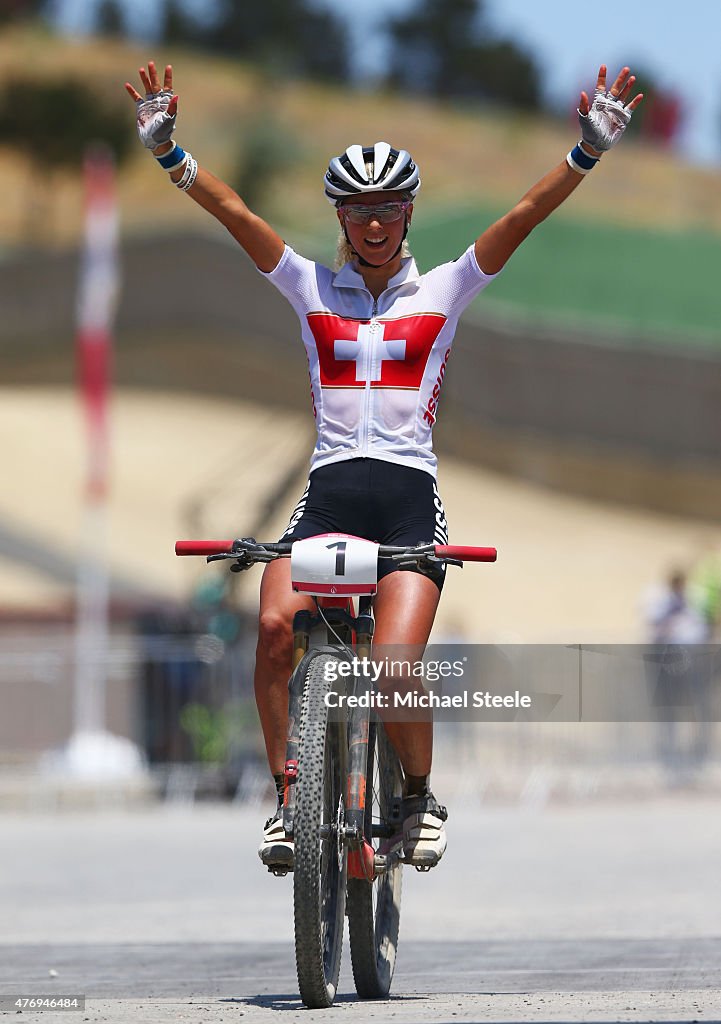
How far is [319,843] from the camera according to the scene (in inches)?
242

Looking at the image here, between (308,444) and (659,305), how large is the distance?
2865 centimetres

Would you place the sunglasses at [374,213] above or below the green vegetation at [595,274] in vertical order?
below

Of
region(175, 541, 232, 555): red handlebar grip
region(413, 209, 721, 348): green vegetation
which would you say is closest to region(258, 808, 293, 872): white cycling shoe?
region(175, 541, 232, 555): red handlebar grip

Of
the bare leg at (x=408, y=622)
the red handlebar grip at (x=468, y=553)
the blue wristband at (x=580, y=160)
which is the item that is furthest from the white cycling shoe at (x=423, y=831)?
the blue wristband at (x=580, y=160)

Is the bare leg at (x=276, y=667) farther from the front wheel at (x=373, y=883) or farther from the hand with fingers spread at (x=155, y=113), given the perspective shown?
the hand with fingers spread at (x=155, y=113)

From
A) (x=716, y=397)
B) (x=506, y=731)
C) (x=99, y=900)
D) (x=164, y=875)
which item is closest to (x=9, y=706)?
(x=506, y=731)

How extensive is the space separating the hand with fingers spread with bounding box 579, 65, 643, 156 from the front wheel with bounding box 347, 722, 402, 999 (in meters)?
1.93

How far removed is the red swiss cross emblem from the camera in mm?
6770

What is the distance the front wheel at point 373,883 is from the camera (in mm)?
6645

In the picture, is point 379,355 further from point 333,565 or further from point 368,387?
point 333,565

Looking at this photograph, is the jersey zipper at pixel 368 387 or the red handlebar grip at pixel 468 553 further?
the jersey zipper at pixel 368 387

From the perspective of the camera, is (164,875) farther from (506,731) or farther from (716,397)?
(716,397)

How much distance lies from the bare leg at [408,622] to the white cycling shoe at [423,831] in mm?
148

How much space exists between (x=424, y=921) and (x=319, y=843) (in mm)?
3983
